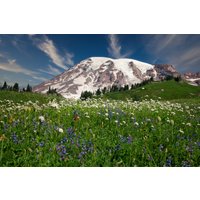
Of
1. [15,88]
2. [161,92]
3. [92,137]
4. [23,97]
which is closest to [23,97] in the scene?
[23,97]

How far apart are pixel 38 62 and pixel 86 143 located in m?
3.11

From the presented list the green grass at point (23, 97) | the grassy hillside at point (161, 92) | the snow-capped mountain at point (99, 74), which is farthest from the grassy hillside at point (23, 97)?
the grassy hillside at point (161, 92)

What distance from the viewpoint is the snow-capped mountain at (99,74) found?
6.98m

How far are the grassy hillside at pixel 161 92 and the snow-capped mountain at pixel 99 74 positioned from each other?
0.62 metres

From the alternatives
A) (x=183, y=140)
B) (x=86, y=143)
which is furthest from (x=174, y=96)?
(x=86, y=143)

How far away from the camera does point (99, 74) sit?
782cm

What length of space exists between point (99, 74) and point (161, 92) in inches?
274

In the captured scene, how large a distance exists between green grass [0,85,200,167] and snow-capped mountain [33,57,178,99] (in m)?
0.90

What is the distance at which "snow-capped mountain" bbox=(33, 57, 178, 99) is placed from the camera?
698 cm

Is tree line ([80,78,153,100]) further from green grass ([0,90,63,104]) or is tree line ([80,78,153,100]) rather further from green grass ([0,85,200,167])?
green grass ([0,85,200,167])

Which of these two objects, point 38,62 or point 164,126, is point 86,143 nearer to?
point 164,126

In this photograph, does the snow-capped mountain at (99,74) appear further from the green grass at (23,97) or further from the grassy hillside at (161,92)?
the grassy hillside at (161,92)

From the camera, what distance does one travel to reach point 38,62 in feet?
22.3
